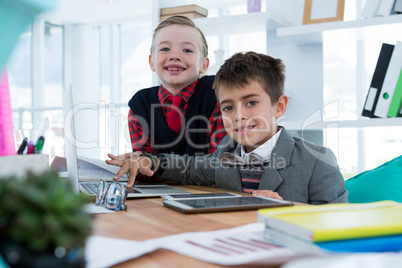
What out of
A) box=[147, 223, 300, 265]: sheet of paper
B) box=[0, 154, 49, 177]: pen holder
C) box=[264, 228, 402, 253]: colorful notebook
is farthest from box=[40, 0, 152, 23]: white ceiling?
box=[264, 228, 402, 253]: colorful notebook

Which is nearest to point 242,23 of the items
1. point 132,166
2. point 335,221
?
point 132,166

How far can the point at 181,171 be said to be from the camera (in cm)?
148

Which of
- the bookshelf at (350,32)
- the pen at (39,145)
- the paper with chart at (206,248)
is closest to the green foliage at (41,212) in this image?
the paper with chart at (206,248)

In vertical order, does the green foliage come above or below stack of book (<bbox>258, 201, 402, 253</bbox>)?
above

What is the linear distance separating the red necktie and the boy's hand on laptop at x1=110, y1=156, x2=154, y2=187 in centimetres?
43

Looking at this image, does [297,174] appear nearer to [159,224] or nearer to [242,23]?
[159,224]

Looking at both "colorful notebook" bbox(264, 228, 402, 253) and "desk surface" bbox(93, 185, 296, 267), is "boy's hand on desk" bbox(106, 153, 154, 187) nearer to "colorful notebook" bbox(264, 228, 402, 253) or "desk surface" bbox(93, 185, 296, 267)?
"desk surface" bbox(93, 185, 296, 267)

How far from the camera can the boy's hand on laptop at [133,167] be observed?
120cm

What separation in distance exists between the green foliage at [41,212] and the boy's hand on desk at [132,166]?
0.90 m

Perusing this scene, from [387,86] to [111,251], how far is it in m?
1.75

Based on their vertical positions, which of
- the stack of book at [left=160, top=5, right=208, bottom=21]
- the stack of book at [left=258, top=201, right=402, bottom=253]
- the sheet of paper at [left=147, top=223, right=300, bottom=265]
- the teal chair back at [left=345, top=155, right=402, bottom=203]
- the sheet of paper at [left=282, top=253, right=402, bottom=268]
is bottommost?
the teal chair back at [left=345, top=155, right=402, bottom=203]

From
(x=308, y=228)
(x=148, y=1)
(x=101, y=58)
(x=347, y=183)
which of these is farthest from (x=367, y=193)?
(x=101, y=58)

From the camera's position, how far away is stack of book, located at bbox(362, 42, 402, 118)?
6.08ft

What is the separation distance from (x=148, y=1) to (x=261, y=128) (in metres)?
4.24
